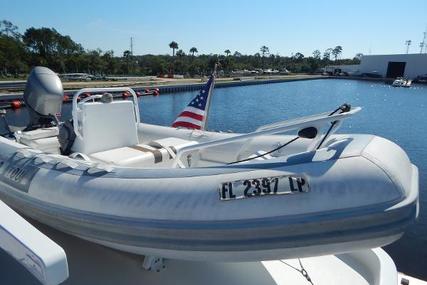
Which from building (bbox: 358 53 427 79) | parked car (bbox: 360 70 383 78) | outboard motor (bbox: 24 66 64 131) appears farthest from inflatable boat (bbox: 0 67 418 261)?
parked car (bbox: 360 70 383 78)

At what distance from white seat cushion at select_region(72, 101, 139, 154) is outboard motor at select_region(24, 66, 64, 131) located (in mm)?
1697

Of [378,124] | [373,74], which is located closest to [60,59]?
[378,124]

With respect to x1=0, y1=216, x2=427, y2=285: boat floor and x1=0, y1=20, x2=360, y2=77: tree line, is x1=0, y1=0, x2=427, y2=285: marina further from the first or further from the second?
x1=0, y1=20, x2=360, y2=77: tree line

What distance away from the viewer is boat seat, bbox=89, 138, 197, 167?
3332mm

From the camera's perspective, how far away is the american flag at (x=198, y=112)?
659 cm

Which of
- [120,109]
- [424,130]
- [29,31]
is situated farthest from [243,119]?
[29,31]

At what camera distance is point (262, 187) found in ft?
6.95

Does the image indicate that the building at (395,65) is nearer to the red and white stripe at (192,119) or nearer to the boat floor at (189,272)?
the red and white stripe at (192,119)

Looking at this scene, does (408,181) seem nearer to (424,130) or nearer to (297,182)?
(297,182)

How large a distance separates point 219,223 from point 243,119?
16.9 meters

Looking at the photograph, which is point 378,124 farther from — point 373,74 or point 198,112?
point 373,74

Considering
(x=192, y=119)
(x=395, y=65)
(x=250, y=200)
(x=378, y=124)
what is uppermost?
(x=395, y=65)

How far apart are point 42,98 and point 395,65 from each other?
7072cm

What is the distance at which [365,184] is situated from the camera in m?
1.98
